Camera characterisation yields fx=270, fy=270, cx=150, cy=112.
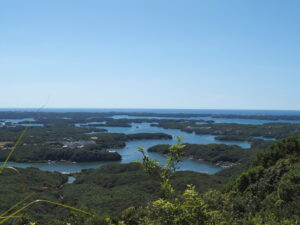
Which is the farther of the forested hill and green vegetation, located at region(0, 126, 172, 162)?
green vegetation, located at region(0, 126, 172, 162)

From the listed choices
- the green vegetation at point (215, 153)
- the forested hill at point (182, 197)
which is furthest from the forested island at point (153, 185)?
the green vegetation at point (215, 153)

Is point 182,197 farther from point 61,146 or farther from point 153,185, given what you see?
point 61,146

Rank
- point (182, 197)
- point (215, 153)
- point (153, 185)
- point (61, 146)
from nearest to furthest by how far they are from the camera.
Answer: point (182, 197)
point (153, 185)
point (215, 153)
point (61, 146)

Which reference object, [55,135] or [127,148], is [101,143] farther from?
[55,135]

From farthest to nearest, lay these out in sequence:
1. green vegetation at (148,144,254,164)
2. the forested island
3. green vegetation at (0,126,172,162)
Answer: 1. green vegetation at (0,126,172,162)
2. green vegetation at (148,144,254,164)
3. the forested island

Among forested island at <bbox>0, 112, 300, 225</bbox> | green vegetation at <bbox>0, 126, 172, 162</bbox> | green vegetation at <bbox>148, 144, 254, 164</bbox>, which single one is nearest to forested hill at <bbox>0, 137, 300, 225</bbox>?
forested island at <bbox>0, 112, 300, 225</bbox>

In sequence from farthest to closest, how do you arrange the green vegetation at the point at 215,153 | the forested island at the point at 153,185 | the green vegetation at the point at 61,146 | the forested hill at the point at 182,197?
the green vegetation at the point at 61,146, the green vegetation at the point at 215,153, the forested island at the point at 153,185, the forested hill at the point at 182,197

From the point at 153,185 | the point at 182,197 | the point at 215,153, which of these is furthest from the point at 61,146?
the point at 182,197

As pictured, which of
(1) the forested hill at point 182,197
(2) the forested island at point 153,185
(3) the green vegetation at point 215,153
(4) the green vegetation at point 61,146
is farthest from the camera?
(4) the green vegetation at point 61,146

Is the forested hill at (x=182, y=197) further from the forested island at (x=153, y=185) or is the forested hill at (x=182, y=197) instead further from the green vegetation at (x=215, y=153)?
the green vegetation at (x=215, y=153)

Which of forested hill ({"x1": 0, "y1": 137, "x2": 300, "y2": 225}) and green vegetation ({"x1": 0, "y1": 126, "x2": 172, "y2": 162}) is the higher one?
forested hill ({"x1": 0, "y1": 137, "x2": 300, "y2": 225})

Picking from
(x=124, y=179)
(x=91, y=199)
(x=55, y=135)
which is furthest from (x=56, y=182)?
(x=55, y=135)

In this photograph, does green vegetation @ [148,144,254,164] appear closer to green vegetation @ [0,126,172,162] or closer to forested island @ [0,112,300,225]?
forested island @ [0,112,300,225]

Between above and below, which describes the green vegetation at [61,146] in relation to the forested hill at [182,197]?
below
